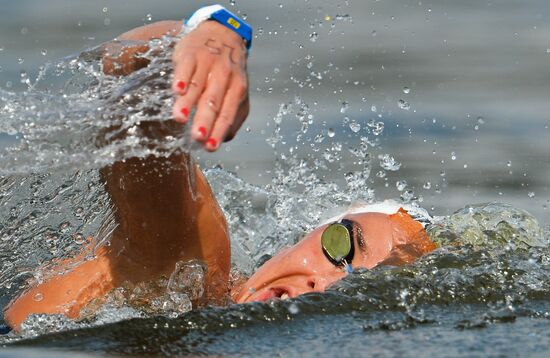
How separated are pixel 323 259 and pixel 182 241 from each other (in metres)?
0.52

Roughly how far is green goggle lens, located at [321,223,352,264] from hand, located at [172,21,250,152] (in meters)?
1.05

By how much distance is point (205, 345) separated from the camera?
3.08 metres

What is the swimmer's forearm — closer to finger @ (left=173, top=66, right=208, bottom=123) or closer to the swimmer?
the swimmer

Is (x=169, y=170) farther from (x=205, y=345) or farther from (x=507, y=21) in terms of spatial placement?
(x=507, y=21)

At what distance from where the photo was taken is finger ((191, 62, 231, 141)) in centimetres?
293

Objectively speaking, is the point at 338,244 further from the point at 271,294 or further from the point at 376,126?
the point at 376,126

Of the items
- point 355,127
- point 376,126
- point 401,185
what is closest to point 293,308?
point 401,185

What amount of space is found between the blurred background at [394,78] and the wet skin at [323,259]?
2474mm

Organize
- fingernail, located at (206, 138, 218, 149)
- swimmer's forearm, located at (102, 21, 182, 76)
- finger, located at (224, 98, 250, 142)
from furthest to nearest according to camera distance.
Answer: swimmer's forearm, located at (102, 21, 182, 76), finger, located at (224, 98, 250, 142), fingernail, located at (206, 138, 218, 149)

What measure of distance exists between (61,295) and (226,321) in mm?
1029

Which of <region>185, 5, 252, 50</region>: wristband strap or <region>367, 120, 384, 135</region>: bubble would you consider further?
<region>367, 120, 384, 135</region>: bubble

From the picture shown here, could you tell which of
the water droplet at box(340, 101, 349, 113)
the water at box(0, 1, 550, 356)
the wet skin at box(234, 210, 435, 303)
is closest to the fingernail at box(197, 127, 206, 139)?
the water at box(0, 1, 550, 356)

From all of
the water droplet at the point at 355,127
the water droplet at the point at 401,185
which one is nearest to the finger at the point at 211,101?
the water droplet at the point at 401,185

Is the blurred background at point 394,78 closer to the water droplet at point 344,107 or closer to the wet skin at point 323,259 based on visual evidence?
the water droplet at point 344,107
